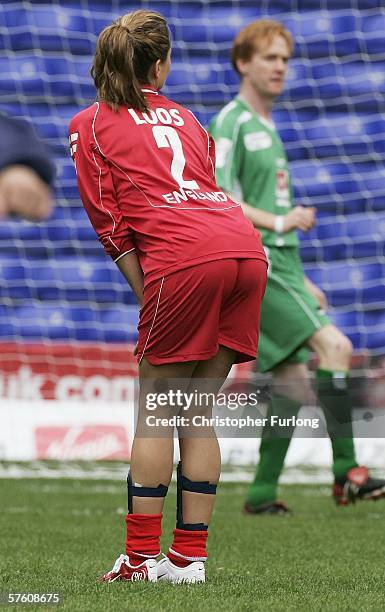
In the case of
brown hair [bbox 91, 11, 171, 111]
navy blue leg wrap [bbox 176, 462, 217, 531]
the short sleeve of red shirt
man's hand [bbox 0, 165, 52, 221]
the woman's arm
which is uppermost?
brown hair [bbox 91, 11, 171, 111]

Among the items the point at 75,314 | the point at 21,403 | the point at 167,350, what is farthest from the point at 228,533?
the point at 75,314

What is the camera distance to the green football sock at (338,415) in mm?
5172

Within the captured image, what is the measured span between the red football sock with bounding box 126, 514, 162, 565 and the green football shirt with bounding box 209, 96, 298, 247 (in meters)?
2.29

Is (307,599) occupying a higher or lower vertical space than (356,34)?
lower

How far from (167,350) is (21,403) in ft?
13.6

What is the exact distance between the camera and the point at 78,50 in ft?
30.1

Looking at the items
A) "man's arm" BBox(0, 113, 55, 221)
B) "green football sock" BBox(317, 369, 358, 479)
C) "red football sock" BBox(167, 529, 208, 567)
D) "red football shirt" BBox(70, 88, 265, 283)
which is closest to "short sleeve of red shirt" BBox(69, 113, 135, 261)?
"red football shirt" BBox(70, 88, 265, 283)

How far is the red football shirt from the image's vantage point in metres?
3.18

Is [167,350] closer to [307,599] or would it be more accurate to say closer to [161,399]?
[161,399]

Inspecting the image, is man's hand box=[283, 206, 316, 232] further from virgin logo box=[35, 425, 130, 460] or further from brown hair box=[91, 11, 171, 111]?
virgin logo box=[35, 425, 130, 460]

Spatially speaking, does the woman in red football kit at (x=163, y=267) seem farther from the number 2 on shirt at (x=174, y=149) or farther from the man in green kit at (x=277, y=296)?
the man in green kit at (x=277, y=296)

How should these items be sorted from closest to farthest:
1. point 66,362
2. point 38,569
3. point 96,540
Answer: point 38,569, point 96,540, point 66,362

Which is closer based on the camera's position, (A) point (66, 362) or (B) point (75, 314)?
(A) point (66, 362)

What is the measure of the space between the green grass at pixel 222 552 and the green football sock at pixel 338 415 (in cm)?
23
